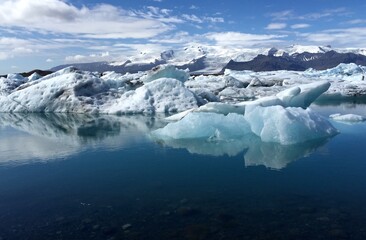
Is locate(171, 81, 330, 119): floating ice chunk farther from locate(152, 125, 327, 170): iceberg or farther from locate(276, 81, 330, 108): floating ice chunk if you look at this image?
locate(152, 125, 327, 170): iceberg

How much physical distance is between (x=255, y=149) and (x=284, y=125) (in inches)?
49.0

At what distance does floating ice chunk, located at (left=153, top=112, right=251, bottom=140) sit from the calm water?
67cm

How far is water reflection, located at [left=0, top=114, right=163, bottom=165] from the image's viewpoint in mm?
11516

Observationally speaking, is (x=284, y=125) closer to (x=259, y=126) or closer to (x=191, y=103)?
(x=259, y=126)

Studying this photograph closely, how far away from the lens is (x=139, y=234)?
5469mm

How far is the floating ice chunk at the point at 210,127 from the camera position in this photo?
1246 cm

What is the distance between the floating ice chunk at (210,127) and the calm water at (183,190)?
0.67 metres

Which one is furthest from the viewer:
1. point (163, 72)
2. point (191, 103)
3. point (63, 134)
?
point (163, 72)

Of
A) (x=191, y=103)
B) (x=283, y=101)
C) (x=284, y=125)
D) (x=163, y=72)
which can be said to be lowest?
(x=284, y=125)

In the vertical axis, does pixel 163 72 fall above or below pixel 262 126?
above

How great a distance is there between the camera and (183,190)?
7.38 metres

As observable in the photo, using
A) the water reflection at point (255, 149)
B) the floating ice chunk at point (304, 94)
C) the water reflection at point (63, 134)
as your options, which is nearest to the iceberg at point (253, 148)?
the water reflection at point (255, 149)

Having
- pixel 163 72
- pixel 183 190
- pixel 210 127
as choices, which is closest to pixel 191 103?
pixel 163 72

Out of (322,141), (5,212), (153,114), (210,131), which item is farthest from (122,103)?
(5,212)
